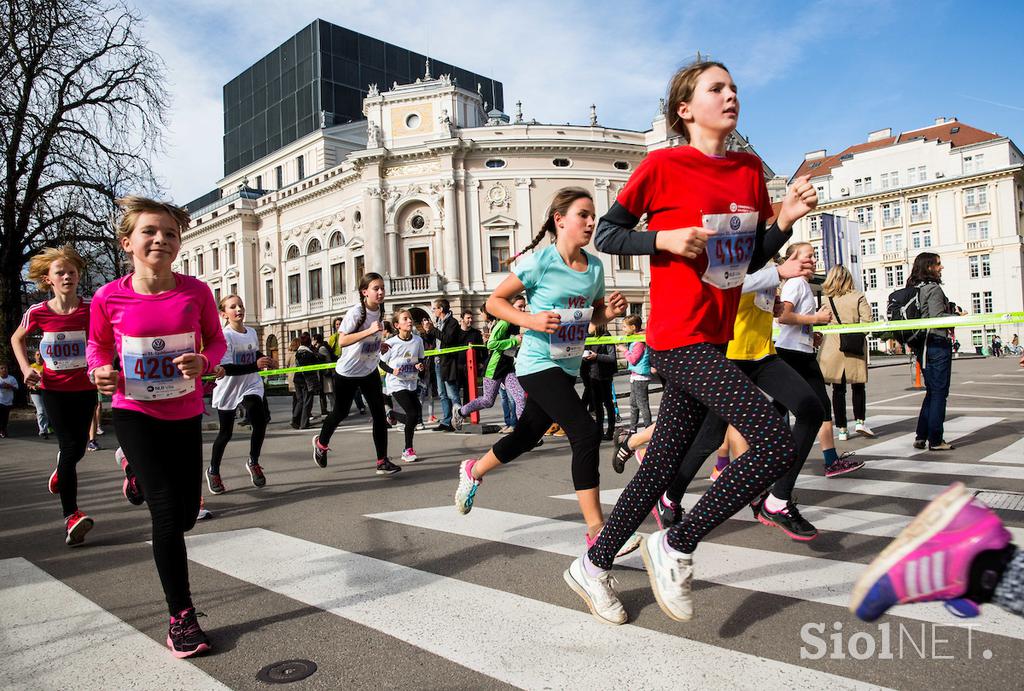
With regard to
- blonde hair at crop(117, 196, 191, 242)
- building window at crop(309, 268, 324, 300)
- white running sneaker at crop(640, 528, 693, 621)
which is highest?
building window at crop(309, 268, 324, 300)

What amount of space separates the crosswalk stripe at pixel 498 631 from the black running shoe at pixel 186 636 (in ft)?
1.81

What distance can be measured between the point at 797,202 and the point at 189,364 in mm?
2713

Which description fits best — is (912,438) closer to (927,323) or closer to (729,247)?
(927,323)

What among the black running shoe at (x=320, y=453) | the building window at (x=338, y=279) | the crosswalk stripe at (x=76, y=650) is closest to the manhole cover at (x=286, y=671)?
the crosswalk stripe at (x=76, y=650)

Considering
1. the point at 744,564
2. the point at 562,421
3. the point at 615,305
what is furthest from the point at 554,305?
the point at 744,564

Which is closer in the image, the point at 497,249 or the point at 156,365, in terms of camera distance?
the point at 156,365

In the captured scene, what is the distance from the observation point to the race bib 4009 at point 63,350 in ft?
17.6

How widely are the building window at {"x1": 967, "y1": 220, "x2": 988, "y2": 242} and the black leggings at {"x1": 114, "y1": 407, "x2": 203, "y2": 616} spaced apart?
79.4 metres

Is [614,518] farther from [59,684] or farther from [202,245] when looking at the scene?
[202,245]

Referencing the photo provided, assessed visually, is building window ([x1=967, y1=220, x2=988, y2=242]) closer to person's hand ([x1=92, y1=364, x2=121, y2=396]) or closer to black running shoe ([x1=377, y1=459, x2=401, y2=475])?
black running shoe ([x1=377, y1=459, x2=401, y2=475])

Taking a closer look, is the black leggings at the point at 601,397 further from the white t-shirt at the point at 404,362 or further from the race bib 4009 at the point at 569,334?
the race bib 4009 at the point at 569,334

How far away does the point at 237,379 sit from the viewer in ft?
22.4

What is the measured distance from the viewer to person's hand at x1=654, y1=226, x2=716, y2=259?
2625 mm

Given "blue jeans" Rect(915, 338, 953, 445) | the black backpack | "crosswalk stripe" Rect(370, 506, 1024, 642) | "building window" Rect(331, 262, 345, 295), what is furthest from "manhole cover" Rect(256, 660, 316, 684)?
"building window" Rect(331, 262, 345, 295)
